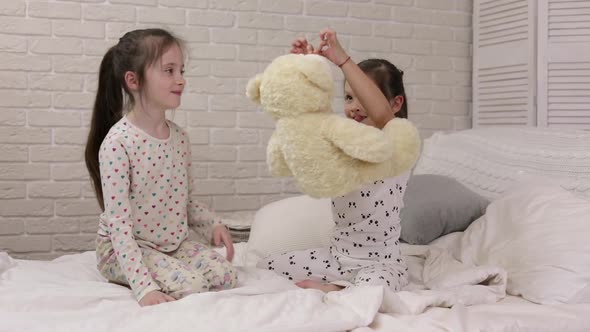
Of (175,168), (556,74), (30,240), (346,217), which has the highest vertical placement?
(556,74)

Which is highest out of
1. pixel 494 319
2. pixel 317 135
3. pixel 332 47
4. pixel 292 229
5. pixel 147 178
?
pixel 332 47

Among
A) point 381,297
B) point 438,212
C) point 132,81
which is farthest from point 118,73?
point 438,212

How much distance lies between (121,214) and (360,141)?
2.14ft

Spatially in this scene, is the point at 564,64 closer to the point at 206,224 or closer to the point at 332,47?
the point at 332,47

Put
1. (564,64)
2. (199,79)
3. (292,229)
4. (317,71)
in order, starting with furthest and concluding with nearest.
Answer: (199,79) → (564,64) → (292,229) → (317,71)

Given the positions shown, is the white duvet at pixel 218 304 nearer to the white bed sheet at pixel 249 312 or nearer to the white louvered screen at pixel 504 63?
the white bed sheet at pixel 249 312

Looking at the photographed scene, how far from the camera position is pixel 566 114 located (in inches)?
123

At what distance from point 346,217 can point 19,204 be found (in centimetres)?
164

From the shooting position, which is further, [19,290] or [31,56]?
[31,56]

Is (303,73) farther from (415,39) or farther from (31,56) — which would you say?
(415,39)

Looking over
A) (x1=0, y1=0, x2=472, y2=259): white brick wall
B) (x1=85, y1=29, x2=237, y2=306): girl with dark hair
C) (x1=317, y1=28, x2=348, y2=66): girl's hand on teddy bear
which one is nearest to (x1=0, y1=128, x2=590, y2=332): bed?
(x1=85, y1=29, x2=237, y2=306): girl with dark hair

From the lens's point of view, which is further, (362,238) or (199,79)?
(199,79)

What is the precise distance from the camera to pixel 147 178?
6.37 ft

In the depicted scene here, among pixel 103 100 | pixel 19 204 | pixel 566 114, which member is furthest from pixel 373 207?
pixel 19 204
